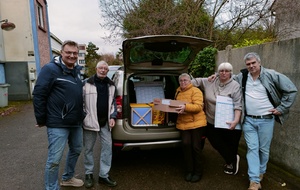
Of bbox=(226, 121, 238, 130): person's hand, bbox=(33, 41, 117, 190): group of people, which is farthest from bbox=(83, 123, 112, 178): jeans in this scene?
bbox=(226, 121, 238, 130): person's hand

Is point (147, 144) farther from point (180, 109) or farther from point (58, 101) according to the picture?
point (58, 101)

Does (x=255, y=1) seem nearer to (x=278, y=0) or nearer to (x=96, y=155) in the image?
(x=278, y=0)

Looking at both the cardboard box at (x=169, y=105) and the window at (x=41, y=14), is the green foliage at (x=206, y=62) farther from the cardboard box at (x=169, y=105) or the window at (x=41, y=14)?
the window at (x=41, y=14)

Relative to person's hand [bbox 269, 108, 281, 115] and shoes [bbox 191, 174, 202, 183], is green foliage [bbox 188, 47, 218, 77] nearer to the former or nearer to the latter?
person's hand [bbox 269, 108, 281, 115]

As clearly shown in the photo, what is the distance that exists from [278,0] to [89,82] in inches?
313

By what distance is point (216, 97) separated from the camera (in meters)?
3.19

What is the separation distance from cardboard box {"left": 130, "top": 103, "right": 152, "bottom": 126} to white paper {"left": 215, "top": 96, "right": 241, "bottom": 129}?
981 millimetres

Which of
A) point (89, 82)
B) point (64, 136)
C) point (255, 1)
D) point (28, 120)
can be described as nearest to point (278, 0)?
point (255, 1)

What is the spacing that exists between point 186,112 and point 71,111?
1.50 metres

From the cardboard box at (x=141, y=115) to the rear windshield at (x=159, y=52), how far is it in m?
0.71

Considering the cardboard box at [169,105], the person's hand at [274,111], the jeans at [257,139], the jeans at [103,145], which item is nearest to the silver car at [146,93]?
the jeans at [103,145]

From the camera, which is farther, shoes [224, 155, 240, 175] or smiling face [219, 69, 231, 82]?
shoes [224, 155, 240, 175]

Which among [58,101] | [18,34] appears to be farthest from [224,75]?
[18,34]

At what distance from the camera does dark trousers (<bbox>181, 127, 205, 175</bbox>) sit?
10.4 ft
